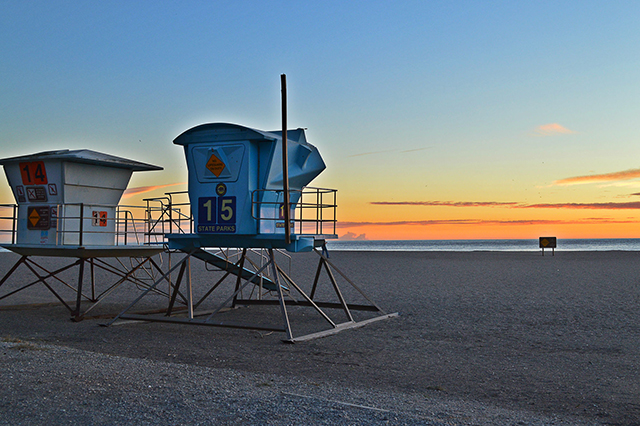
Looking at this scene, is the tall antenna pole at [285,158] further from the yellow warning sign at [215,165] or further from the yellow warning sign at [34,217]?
the yellow warning sign at [34,217]

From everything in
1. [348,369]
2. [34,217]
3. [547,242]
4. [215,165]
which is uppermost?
[215,165]

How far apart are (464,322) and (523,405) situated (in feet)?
25.6

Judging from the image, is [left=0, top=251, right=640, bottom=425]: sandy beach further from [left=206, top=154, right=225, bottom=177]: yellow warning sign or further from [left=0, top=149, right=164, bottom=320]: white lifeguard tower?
[left=206, top=154, right=225, bottom=177]: yellow warning sign

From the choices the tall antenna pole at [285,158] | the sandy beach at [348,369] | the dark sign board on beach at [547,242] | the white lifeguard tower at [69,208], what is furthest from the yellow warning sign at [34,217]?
the dark sign board on beach at [547,242]

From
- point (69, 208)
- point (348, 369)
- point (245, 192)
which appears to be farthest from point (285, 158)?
point (69, 208)

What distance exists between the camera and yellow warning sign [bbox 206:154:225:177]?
46.0ft

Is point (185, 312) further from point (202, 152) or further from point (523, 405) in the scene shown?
point (523, 405)

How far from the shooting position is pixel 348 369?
10.3 metres

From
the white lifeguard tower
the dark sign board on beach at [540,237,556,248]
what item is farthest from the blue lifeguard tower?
the dark sign board on beach at [540,237,556,248]

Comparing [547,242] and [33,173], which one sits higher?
[33,173]

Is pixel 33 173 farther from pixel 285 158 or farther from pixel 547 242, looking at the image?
pixel 547 242

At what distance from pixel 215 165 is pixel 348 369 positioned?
614cm

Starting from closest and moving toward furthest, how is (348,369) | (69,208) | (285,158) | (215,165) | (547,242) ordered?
(348,369)
(285,158)
(215,165)
(69,208)
(547,242)

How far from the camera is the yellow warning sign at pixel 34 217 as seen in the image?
17.1 metres
